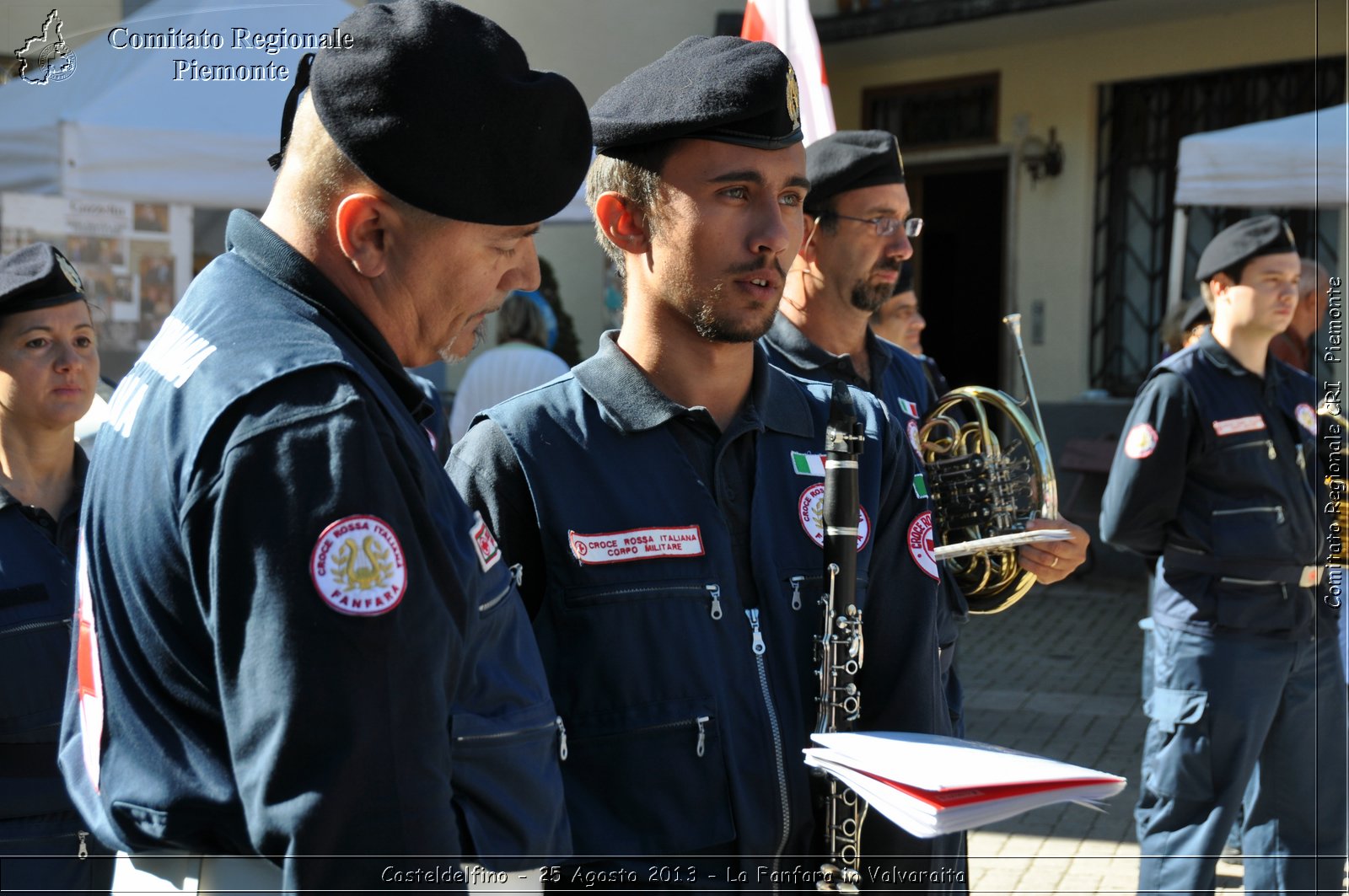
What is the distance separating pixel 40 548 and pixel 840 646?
2157 mm

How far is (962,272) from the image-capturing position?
47.9ft

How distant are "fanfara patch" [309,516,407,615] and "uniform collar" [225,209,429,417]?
0.86 ft

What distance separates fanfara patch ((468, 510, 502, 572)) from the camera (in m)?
1.51

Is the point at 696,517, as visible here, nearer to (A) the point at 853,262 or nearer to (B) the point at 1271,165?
(A) the point at 853,262

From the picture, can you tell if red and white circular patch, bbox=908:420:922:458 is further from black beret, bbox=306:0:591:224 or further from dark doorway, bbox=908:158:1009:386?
dark doorway, bbox=908:158:1009:386

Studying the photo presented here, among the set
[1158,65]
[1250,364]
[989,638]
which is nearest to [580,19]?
[1158,65]

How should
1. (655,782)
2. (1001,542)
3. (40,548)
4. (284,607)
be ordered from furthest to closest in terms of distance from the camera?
(40,548)
(1001,542)
(655,782)
(284,607)

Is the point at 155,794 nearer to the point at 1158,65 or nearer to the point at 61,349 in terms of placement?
the point at 61,349

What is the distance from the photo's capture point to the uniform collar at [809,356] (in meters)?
3.56

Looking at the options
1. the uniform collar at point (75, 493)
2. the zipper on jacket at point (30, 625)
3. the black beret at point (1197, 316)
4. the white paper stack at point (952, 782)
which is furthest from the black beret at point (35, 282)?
the black beret at point (1197, 316)

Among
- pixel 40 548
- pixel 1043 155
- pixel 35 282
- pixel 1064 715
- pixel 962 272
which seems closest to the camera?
pixel 40 548

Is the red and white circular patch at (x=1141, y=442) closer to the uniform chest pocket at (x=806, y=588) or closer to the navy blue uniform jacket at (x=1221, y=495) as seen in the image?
the navy blue uniform jacket at (x=1221, y=495)

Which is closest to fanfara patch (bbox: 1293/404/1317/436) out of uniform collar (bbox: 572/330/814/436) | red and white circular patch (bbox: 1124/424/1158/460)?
red and white circular patch (bbox: 1124/424/1158/460)

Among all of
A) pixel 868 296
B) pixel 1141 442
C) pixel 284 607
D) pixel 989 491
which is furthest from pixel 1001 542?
pixel 1141 442
